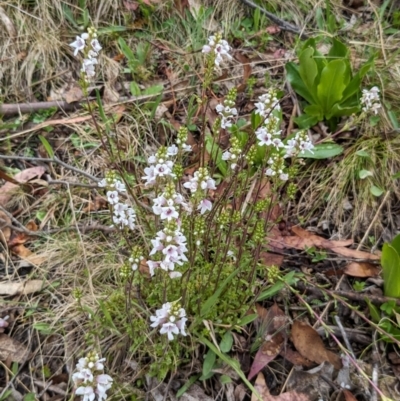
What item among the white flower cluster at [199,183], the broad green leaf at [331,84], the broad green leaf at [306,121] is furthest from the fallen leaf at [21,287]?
the broad green leaf at [331,84]

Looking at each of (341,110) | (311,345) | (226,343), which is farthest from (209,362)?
(341,110)

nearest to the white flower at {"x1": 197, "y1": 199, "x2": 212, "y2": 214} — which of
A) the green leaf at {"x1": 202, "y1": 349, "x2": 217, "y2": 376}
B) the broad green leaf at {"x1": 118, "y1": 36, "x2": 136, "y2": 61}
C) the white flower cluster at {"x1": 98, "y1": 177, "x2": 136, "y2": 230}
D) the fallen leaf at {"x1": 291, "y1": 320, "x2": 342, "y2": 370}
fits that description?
the white flower cluster at {"x1": 98, "y1": 177, "x2": 136, "y2": 230}

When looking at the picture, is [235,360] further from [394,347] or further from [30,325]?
[30,325]

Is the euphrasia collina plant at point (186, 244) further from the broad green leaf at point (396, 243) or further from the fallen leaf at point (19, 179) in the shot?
the fallen leaf at point (19, 179)

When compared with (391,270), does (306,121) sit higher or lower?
higher

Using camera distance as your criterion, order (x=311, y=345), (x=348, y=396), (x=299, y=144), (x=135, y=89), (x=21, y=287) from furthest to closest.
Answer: (x=135, y=89)
(x=21, y=287)
(x=311, y=345)
(x=348, y=396)
(x=299, y=144)

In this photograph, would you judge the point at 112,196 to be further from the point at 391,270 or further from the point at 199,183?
the point at 391,270

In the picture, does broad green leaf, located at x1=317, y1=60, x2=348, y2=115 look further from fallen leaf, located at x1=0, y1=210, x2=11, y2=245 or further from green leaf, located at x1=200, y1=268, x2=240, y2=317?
Answer: fallen leaf, located at x1=0, y1=210, x2=11, y2=245
